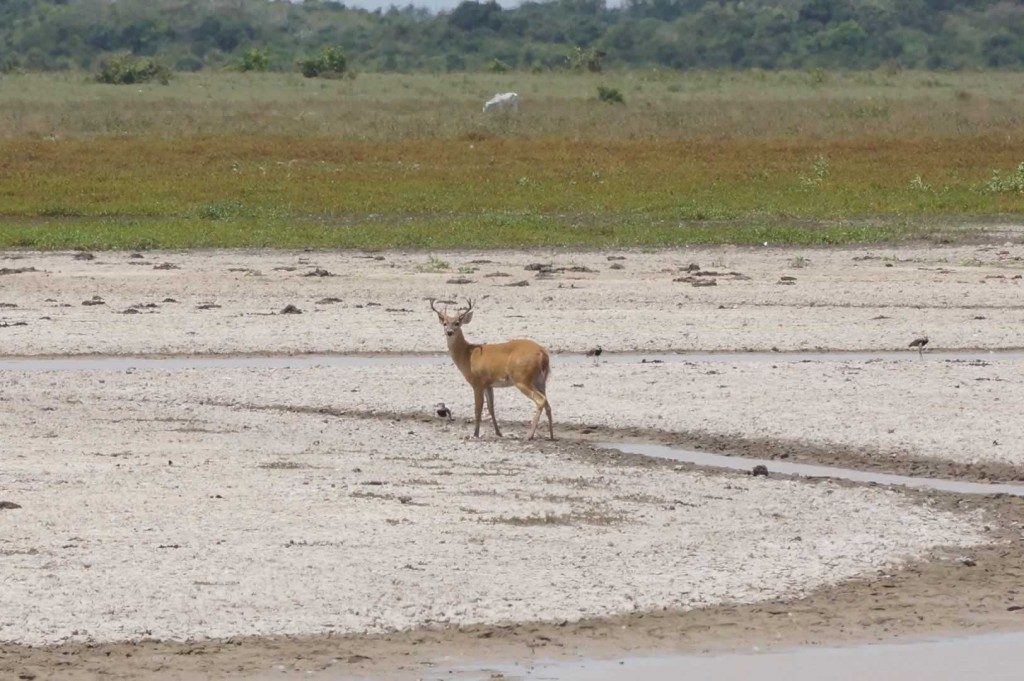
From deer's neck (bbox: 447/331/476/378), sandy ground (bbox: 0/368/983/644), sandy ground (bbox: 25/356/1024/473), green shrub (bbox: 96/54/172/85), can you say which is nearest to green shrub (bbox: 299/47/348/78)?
green shrub (bbox: 96/54/172/85)

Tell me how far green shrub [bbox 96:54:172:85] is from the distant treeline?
2261 cm

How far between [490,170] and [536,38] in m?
79.0

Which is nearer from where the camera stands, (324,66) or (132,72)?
(132,72)

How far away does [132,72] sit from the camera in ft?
213

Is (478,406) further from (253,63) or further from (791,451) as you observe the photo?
(253,63)

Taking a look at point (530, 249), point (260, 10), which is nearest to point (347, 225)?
point (530, 249)

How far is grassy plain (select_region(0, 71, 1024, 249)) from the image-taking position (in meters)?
26.6

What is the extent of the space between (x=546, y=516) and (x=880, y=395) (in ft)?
15.8

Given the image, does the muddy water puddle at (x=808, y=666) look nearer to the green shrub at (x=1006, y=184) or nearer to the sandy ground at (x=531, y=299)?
the sandy ground at (x=531, y=299)

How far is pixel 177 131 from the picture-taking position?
4228 centimetres

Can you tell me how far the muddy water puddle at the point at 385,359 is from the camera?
16.1 metres

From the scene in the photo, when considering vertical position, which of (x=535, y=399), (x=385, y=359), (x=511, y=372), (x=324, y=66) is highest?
(x=324, y=66)

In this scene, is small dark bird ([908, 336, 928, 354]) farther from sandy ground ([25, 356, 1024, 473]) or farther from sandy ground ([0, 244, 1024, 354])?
sandy ground ([0, 244, 1024, 354])

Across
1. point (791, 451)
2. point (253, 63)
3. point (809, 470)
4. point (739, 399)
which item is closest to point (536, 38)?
point (253, 63)
